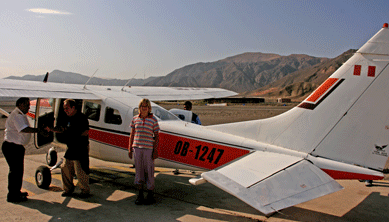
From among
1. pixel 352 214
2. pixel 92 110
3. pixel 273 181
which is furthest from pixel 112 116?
pixel 352 214

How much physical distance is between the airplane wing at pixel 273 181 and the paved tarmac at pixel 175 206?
37.1 inches

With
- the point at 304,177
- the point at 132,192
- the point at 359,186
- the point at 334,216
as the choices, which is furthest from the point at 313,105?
the point at 132,192

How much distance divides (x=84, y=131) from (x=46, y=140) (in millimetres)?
1646

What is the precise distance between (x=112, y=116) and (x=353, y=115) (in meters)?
4.44

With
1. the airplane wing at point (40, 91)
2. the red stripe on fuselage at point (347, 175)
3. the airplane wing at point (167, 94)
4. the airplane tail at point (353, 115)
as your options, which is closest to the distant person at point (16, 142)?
the airplane wing at point (40, 91)

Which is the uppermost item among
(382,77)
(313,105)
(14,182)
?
(382,77)

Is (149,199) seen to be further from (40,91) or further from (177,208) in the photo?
(40,91)

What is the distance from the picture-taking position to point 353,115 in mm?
3873

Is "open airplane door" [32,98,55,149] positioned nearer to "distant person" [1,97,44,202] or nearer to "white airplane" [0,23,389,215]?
"distant person" [1,97,44,202]

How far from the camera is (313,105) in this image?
163 inches

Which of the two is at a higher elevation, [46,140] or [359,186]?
[46,140]

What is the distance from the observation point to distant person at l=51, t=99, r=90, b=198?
197 inches

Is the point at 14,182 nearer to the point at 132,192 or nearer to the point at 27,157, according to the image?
the point at 132,192

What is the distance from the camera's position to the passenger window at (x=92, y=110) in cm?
600
